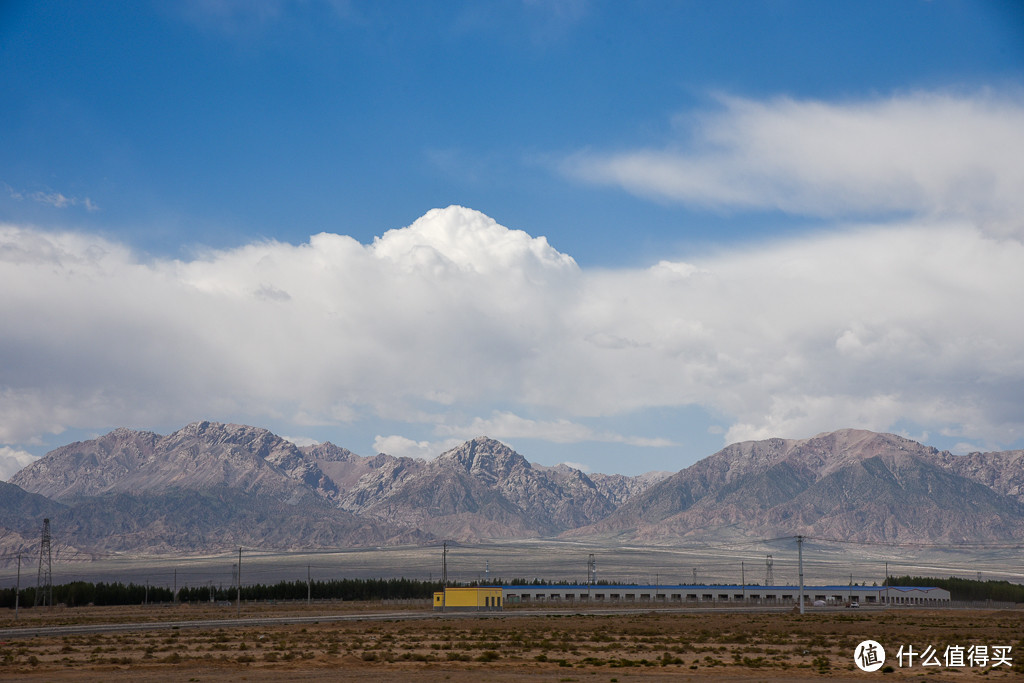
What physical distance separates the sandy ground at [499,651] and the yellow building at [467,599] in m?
45.3

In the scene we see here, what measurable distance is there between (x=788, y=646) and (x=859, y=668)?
55.1 feet

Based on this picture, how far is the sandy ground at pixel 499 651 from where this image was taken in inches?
2314

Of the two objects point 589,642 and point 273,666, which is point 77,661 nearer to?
point 273,666

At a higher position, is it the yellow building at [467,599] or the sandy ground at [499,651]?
the sandy ground at [499,651]

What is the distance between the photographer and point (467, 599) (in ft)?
513

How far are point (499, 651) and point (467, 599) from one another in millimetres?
87237

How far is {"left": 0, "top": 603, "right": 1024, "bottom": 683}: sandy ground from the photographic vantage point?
5878 cm

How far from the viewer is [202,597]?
19212 cm

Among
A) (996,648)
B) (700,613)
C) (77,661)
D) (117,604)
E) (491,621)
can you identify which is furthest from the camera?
(117,604)

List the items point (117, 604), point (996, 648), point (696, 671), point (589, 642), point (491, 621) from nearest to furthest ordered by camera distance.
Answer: point (696, 671) → point (996, 648) → point (589, 642) → point (491, 621) → point (117, 604)

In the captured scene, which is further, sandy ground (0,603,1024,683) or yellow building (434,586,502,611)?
yellow building (434,586,502,611)

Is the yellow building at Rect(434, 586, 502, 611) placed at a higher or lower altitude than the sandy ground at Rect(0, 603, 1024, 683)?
lower

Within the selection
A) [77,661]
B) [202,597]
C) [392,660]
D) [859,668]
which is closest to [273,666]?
[392,660]

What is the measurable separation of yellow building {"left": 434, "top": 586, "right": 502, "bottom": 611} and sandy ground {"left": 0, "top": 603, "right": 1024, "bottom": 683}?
45340 millimetres
